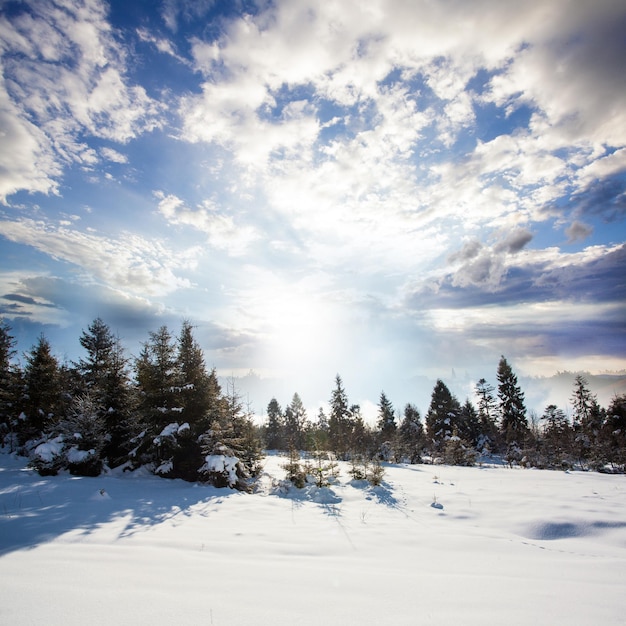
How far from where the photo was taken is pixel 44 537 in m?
5.30

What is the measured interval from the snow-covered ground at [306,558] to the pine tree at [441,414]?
32.2 meters

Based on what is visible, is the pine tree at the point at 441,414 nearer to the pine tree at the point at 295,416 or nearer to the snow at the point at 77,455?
the pine tree at the point at 295,416

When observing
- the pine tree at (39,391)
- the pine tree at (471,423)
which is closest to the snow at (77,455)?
the pine tree at (39,391)

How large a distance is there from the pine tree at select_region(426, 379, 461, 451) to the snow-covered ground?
32.2 m

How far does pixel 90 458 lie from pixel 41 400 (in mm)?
12630

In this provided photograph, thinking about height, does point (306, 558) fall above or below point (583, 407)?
below

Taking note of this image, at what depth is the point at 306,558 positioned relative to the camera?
16.7 feet

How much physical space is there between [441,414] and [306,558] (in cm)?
4135

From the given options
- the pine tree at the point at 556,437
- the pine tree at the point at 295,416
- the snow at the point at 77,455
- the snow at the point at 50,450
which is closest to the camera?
the snow at the point at 50,450

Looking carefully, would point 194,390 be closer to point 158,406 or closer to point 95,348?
point 158,406

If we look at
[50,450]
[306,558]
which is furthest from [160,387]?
[306,558]

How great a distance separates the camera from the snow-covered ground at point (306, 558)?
322 centimetres

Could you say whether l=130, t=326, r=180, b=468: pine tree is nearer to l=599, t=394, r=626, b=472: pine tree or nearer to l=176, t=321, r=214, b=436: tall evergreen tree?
l=176, t=321, r=214, b=436: tall evergreen tree

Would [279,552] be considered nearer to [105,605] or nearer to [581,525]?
[105,605]
